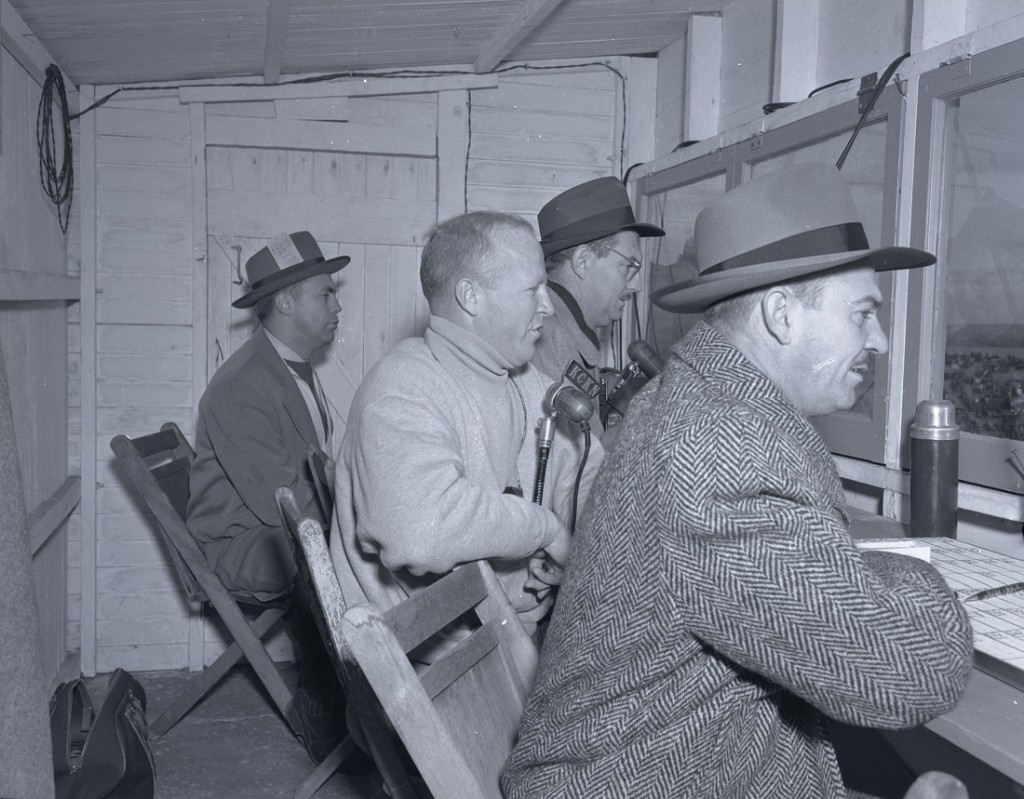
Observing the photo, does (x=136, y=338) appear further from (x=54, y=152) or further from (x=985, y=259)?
(x=985, y=259)

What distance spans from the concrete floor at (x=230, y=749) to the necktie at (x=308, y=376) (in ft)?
3.66

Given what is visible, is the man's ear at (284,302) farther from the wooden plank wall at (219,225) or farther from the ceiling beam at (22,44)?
the ceiling beam at (22,44)

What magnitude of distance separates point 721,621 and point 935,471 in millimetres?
1194

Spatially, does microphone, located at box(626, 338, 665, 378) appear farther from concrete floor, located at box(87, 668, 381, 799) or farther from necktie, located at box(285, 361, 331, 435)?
concrete floor, located at box(87, 668, 381, 799)

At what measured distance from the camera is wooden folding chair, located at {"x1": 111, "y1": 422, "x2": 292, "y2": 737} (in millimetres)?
3178

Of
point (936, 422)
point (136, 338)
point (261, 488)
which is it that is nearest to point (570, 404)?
point (936, 422)

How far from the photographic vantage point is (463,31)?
11.6 ft

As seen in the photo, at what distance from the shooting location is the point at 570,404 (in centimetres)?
216

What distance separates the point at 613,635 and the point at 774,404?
356mm

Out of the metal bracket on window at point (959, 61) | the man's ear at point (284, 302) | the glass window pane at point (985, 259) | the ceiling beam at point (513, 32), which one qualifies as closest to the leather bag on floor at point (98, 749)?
the man's ear at point (284, 302)

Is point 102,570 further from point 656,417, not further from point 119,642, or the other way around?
point 656,417

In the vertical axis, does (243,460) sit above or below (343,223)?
below

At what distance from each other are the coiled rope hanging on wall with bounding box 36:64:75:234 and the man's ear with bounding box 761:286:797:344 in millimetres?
2884

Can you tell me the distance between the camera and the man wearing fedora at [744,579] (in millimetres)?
1067
